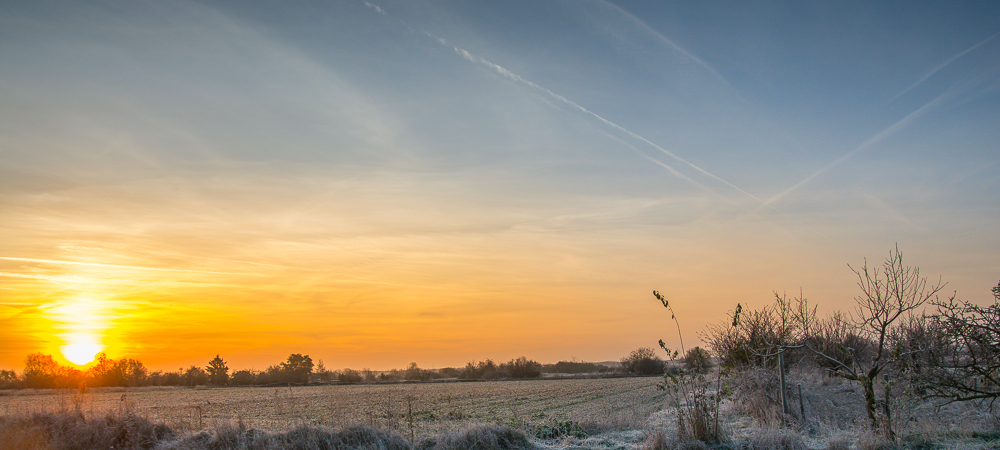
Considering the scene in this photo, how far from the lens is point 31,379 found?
67125 mm

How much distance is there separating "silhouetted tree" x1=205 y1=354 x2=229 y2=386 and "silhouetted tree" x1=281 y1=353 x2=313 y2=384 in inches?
362

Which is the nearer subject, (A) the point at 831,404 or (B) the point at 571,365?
(A) the point at 831,404

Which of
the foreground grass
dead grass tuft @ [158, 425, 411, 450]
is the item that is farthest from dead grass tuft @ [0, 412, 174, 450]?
dead grass tuft @ [158, 425, 411, 450]

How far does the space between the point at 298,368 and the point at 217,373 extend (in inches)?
512

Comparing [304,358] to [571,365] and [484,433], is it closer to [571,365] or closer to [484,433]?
[571,365]

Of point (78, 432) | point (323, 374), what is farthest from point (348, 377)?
point (78, 432)

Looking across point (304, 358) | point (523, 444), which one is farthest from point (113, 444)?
point (304, 358)

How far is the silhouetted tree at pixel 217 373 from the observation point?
287 ft

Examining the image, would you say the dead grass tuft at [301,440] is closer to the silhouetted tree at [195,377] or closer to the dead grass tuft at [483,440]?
the dead grass tuft at [483,440]

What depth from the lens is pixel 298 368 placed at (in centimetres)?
9500

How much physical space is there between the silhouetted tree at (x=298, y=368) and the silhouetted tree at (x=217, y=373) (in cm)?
919

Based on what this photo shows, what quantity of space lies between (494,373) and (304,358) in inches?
1437

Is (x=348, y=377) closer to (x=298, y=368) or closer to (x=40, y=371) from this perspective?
(x=298, y=368)

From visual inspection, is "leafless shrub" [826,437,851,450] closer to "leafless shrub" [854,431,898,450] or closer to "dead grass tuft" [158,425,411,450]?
"leafless shrub" [854,431,898,450]
